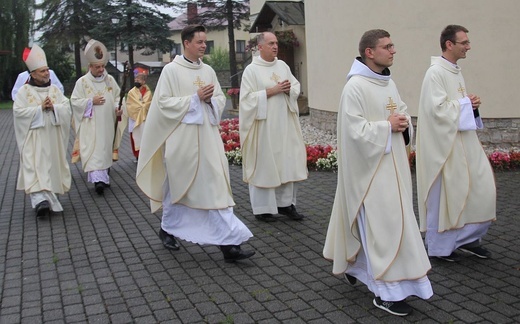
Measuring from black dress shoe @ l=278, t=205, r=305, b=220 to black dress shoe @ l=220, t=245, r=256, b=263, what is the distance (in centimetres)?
183

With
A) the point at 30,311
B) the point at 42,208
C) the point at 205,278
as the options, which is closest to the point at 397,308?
the point at 205,278

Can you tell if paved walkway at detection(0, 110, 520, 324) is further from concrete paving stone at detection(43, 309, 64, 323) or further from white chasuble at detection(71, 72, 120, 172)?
white chasuble at detection(71, 72, 120, 172)

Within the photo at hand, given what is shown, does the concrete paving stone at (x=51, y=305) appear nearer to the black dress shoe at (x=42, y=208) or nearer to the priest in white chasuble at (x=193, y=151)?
the priest in white chasuble at (x=193, y=151)

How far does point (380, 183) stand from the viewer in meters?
4.99

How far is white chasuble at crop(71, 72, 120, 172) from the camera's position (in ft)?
34.8

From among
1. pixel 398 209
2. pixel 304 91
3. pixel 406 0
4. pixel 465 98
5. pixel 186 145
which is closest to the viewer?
pixel 398 209

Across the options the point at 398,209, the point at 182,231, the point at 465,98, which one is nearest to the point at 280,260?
the point at 182,231

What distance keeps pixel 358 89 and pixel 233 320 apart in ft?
6.67

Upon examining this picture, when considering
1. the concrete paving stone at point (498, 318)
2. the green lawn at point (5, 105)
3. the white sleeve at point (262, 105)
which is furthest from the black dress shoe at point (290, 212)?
the green lawn at point (5, 105)

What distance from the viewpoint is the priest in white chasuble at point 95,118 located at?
10.5m

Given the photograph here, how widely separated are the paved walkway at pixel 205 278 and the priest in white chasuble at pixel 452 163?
305mm

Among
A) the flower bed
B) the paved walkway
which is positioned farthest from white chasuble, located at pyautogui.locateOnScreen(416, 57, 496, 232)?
the flower bed

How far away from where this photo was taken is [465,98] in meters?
6.18

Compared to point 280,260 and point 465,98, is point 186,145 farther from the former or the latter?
point 465,98
